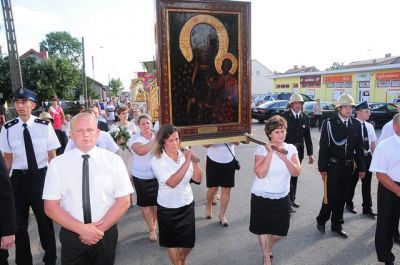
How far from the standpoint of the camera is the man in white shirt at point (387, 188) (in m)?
3.62

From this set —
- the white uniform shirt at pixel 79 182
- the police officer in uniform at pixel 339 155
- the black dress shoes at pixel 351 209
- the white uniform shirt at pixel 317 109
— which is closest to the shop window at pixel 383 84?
the white uniform shirt at pixel 317 109

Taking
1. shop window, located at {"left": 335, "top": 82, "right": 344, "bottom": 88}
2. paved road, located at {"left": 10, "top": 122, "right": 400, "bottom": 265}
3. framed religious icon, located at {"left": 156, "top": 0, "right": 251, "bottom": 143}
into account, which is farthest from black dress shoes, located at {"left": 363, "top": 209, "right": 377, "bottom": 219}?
shop window, located at {"left": 335, "top": 82, "right": 344, "bottom": 88}

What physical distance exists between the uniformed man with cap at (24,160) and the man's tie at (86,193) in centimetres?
173

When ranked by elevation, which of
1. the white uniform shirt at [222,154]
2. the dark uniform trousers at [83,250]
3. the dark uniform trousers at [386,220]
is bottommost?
the dark uniform trousers at [386,220]

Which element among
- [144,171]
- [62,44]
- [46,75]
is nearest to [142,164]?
[144,171]

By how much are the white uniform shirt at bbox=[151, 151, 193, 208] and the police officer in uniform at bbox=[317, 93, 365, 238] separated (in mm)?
2392

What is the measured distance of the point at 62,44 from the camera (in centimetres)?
6900

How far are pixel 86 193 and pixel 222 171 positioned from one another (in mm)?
3035

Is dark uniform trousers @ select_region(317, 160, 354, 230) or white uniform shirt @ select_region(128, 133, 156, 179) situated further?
dark uniform trousers @ select_region(317, 160, 354, 230)

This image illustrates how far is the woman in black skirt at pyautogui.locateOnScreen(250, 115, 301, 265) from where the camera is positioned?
3600 mm

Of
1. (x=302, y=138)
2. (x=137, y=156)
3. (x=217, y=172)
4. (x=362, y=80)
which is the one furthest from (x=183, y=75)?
(x=362, y=80)

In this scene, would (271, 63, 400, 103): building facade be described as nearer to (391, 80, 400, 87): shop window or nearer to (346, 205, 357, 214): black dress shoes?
(391, 80, 400, 87): shop window

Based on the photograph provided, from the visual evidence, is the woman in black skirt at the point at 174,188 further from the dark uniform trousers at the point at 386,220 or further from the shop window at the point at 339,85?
the shop window at the point at 339,85

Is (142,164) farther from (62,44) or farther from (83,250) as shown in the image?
(62,44)
